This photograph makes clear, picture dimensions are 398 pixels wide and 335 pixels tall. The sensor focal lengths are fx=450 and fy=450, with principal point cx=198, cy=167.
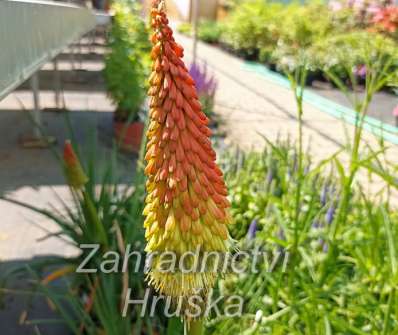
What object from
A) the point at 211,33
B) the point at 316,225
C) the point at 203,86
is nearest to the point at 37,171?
the point at 203,86

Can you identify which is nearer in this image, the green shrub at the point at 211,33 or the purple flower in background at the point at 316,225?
the purple flower in background at the point at 316,225

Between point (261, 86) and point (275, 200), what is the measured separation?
8643mm

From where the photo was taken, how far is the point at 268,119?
25.5ft

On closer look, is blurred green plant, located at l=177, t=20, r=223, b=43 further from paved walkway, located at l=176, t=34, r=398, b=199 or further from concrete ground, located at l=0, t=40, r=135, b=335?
concrete ground, located at l=0, t=40, r=135, b=335

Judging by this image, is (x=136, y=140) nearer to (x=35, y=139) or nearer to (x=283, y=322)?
(x=35, y=139)

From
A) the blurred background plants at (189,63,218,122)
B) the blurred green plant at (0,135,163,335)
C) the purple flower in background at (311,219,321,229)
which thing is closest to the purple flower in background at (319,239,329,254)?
the purple flower in background at (311,219,321,229)

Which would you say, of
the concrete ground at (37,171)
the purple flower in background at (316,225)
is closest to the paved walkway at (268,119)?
the concrete ground at (37,171)

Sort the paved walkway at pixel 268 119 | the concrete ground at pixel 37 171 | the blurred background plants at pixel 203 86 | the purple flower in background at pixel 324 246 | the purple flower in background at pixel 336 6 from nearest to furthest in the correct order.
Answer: the purple flower in background at pixel 324 246
the concrete ground at pixel 37 171
the blurred background plants at pixel 203 86
the paved walkway at pixel 268 119
the purple flower in background at pixel 336 6

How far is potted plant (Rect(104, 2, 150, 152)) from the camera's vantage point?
18.5ft

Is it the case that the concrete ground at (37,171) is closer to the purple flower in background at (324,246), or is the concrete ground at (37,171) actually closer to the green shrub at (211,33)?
the purple flower in background at (324,246)

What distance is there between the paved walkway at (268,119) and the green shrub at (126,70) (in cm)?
126

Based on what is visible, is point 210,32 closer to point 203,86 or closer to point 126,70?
point 126,70

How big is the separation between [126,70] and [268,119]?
3.04 meters

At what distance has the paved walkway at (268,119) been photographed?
6.27m
